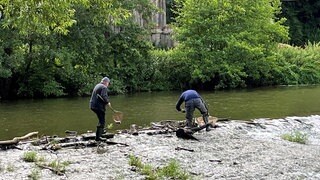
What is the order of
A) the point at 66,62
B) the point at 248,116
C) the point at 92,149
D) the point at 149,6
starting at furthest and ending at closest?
the point at 149,6 < the point at 66,62 < the point at 248,116 < the point at 92,149

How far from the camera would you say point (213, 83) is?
45500mm

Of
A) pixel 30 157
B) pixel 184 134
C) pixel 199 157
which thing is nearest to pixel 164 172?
pixel 199 157

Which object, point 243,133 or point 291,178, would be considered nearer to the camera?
point 291,178

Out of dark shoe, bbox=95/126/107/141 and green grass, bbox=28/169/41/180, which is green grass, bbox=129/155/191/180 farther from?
dark shoe, bbox=95/126/107/141

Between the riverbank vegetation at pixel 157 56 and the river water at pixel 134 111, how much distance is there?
11.0 ft

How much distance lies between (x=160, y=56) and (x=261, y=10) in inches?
373

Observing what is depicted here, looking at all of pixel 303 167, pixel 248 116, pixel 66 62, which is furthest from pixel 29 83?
pixel 303 167

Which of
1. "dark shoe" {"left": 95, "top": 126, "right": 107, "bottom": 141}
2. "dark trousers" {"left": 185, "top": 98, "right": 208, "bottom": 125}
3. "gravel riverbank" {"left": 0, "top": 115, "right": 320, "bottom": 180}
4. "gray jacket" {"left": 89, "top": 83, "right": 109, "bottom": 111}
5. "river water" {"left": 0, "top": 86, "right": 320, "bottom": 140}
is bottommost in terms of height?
"river water" {"left": 0, "top": 86, "right": 320, "bottom": 140}

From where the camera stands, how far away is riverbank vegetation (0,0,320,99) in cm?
3822

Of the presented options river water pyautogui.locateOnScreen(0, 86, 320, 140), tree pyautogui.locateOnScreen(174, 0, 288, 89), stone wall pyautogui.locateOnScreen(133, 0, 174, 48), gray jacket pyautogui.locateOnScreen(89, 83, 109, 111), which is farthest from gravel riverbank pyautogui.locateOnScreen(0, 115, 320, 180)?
stone wall pyautogui.locateOnScreen(133, 0, 174, 48)

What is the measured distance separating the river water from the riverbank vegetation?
132 inches

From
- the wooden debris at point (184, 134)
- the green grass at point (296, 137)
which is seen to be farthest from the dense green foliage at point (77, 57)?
the green grass at point (296, 137)

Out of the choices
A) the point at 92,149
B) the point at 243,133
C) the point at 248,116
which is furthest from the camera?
the point at 248,116

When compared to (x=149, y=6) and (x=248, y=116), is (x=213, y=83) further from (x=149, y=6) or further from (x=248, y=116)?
(x=248, y=116)
